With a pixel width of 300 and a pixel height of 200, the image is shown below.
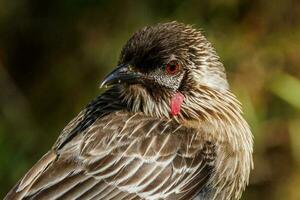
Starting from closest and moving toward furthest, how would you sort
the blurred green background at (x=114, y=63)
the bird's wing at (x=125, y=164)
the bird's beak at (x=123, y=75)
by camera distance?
the bird's wing at (x=125, y=164) → the bird's beak at (x=123, y=75) → the blurred green background at (x=114, y=63)

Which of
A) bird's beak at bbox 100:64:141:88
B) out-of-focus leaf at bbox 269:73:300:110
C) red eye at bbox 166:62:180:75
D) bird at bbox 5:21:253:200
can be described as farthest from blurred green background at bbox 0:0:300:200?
bird's beak at bbox 100:64:141:88

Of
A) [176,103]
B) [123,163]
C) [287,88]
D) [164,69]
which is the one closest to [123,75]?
[164,69]

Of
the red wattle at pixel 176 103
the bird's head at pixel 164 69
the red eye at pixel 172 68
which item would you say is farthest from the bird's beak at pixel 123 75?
the red wattle at pixel 176 103

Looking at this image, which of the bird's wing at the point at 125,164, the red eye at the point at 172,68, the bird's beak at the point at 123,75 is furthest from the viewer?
the red eye at the point at 172,68

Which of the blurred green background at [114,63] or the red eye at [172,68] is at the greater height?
the red eye at [172,68]

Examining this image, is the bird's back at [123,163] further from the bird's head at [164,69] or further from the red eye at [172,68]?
the red eye at [172,68]

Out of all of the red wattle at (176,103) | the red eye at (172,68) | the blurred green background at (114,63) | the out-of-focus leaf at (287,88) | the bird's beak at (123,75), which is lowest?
the out-of-focus leaf at (287,88)

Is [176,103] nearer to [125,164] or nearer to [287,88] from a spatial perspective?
[125,164]
